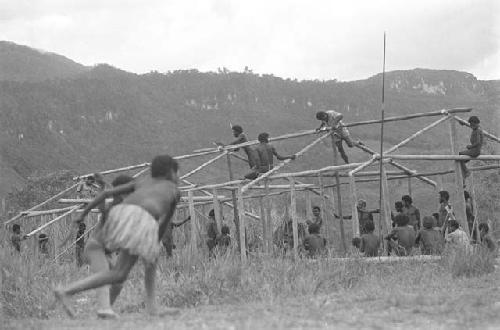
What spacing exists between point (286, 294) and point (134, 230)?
7.87 feet

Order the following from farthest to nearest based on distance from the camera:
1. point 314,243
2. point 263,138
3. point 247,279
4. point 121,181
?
point 263,138 < point 314,243 < point 247,279 < point 121,181

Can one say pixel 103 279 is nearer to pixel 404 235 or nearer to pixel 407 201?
pixel 404 235

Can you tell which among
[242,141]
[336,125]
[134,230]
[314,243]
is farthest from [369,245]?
[134,230]

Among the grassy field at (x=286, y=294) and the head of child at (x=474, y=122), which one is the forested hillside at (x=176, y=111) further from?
the grassy field at (x=286, y=294)

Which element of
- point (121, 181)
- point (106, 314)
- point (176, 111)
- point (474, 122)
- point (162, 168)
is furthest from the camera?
point (176, 111)

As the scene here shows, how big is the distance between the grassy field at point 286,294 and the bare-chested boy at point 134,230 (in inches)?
13.3

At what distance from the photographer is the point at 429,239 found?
12070mm

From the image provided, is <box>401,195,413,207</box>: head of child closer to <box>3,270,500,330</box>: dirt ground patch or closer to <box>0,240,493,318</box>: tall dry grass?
<box>0,240,493,318</box>: tall dry grass

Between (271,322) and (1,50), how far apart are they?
469 feet

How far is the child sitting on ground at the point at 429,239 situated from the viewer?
11.9m

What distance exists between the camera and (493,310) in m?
6.66

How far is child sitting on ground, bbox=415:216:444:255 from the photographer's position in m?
11.9

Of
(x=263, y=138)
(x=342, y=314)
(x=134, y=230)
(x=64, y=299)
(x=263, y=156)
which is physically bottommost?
(x=342, y=314)

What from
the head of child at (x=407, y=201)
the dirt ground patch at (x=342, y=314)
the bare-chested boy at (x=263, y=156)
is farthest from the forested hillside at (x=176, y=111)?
the dirt ground patch at (x=342, y=314)
